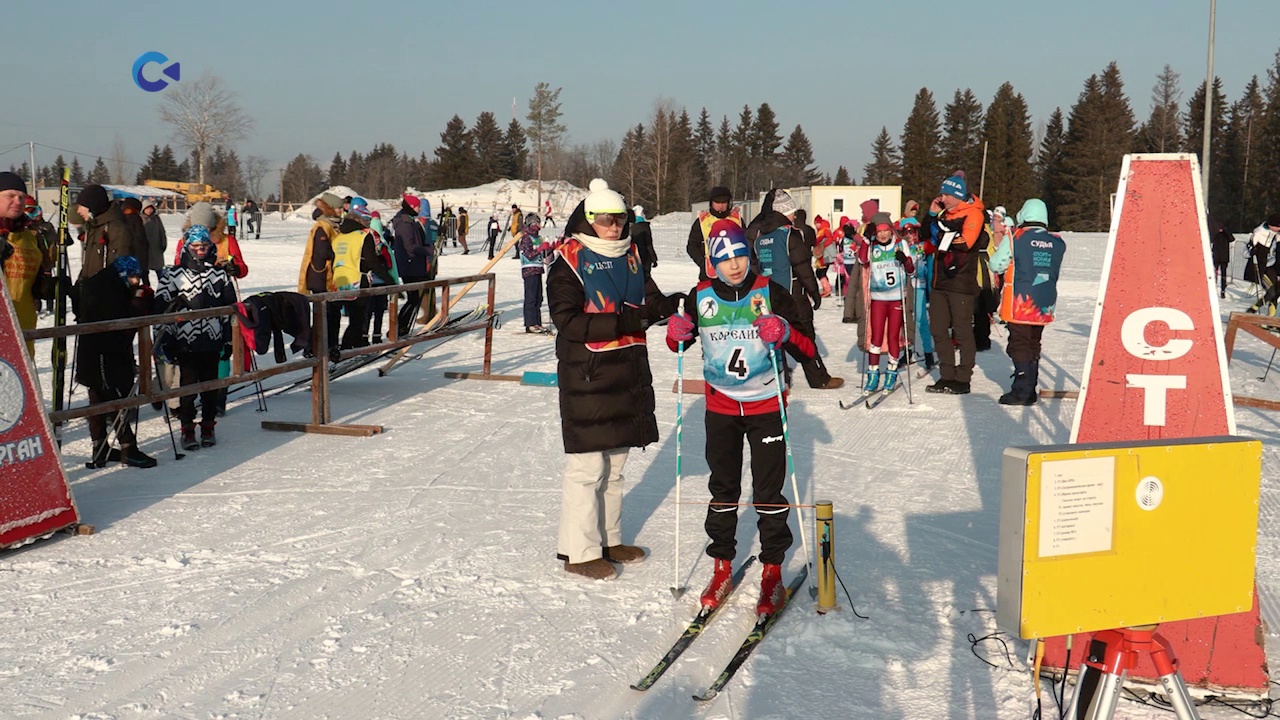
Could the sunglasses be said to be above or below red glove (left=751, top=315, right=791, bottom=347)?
above

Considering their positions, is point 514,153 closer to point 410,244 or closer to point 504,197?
point 504,197

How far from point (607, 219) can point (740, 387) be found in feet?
3.60

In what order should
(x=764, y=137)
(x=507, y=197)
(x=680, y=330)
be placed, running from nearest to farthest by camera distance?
(x=680, y=330), (x=507, y=197), (x=764, y=137)

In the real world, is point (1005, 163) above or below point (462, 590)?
above

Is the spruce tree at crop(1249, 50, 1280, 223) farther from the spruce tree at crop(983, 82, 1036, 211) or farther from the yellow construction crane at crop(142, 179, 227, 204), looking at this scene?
the yellow construction crane at crop(142, 179, 227, 204)

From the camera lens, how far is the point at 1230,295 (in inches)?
963

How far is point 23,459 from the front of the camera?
5.63 meters

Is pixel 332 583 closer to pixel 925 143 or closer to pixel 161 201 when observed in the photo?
pixel 161 201

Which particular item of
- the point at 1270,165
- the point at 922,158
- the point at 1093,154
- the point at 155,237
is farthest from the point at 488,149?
the point at 155,237

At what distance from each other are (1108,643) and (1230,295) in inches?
989

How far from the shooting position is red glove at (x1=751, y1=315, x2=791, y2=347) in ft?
15.3

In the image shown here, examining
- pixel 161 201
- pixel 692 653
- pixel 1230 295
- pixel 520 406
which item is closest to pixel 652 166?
pixel 161 201

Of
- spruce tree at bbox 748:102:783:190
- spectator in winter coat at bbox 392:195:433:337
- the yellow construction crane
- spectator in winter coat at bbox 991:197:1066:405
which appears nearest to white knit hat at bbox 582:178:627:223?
spectator in winter coat at bbox 991:197:1066:405

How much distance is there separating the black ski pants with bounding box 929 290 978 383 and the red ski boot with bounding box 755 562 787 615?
6672 mm
